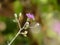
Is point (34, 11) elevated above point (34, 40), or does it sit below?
above

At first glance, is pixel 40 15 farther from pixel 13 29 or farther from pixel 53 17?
pixel 13 29

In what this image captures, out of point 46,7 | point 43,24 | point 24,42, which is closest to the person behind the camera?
point 24,42

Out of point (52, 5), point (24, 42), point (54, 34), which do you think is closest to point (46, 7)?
point (52, 5)

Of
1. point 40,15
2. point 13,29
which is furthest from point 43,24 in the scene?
point 13,29

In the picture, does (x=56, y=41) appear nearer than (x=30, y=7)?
Yes

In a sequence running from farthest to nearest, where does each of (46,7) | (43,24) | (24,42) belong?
(46,7)
(43,24)
(24,42)

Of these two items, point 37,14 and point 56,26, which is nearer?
point 56,26

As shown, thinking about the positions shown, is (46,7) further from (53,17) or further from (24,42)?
(24,42)
